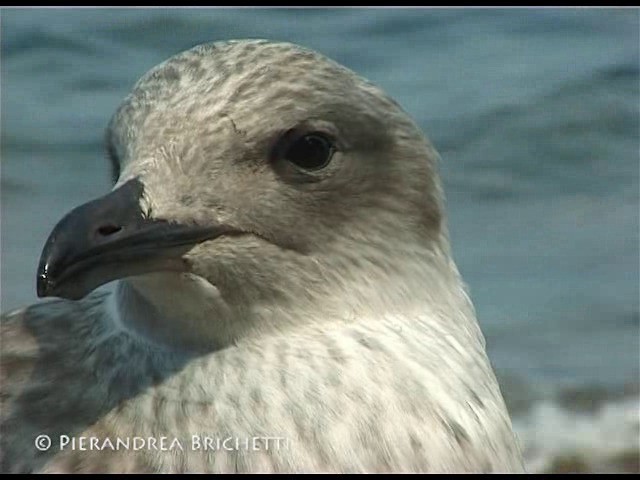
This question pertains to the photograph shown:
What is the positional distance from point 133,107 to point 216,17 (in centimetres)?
749

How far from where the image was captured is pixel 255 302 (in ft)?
12.5

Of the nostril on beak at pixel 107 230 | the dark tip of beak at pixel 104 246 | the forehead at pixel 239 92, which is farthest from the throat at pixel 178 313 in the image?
the forehead at pixel 239 92

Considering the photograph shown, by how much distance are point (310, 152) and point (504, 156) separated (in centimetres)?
607

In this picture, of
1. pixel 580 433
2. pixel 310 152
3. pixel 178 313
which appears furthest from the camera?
pixel 580 433

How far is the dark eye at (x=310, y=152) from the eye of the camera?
3.88 metres

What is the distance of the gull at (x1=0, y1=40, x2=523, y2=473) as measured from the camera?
358 centimetres

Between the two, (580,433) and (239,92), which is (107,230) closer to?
(239,92)

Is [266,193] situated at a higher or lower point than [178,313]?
higher

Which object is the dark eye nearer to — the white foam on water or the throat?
the throat

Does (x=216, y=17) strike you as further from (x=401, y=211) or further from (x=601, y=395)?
(x=401, y=211)

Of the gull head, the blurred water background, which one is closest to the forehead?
the gull head

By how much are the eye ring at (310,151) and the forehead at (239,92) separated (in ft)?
0.18

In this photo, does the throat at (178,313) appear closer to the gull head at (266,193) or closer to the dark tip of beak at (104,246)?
the gull head at (266,193)

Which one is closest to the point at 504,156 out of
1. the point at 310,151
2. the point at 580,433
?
the point at 580,433
